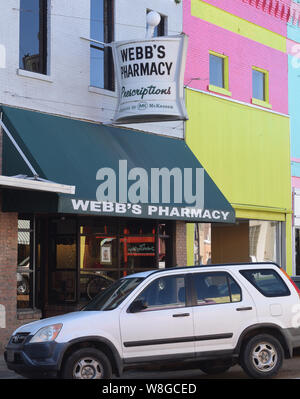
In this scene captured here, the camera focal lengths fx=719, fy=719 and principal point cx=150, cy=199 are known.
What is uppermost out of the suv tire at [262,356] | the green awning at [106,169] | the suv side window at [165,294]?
the green awning at [106,169]

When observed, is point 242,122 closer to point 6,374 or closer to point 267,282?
point 267,282

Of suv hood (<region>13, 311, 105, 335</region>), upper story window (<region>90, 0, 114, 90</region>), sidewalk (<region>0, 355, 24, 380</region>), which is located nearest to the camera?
suv hood (<region>13, 311, 105, 335</region>)

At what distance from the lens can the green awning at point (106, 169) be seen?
14070 millimetres

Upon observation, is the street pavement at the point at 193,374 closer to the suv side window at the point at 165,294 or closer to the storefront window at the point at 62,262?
the suv side window at the point at 165,294

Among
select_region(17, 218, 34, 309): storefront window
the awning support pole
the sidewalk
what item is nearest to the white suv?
the sidewalk

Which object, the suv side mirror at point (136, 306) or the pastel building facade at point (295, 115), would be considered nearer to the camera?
the suv side mirror at point (136, 306)

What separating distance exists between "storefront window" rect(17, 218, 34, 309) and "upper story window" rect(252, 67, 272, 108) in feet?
30.4

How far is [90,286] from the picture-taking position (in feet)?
54.7

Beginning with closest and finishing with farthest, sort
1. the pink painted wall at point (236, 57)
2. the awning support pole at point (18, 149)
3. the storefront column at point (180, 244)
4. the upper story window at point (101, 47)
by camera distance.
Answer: the awning support pole at point (18, 149) → the upper story window at point (101, 47) → the storefront column at point (180, 244) → the pink painted wall at point (236, 57)

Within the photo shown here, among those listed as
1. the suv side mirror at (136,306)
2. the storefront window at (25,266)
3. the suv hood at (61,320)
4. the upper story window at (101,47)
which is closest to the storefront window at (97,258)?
the storefront window at (25,266)

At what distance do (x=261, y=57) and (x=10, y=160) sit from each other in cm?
1064

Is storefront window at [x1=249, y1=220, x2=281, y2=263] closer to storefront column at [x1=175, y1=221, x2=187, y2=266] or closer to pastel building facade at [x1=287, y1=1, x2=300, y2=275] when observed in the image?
pastel building facade at [x1=287, y1=1, x2=300, y2=275]

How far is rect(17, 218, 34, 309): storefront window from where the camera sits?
15188 millimetres

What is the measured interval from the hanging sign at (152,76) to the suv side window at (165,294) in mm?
5974
